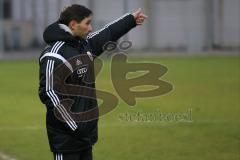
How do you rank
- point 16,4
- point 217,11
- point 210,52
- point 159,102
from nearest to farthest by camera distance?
point 159,102 → point 210,52 → point 217,11 → point 16,4

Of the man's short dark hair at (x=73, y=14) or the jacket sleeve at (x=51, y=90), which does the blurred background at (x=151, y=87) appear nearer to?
the jacket sleeve at (x=51, y=90)

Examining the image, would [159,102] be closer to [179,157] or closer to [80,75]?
[179,157]

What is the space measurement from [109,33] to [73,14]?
2.96ft

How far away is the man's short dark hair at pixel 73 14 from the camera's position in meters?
5.87

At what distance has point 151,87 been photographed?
1436 centimetres

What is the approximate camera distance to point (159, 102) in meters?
17.5

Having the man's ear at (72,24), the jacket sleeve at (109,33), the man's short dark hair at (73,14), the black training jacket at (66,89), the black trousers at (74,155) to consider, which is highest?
the man's short dark hair at (73,14)

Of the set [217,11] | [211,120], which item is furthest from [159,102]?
[217,11]

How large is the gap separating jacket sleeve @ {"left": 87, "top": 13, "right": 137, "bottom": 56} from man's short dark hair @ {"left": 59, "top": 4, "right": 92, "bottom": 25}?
573mm

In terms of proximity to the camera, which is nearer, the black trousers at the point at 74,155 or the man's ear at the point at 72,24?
the man's ear at the point at 72,24

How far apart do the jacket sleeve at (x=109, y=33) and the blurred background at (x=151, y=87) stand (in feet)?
11.6

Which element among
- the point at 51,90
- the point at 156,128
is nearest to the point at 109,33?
the point at 51,90

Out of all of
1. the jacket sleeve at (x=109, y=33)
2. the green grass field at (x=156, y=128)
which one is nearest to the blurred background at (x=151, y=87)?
the green grass field at (x=156, y=128)

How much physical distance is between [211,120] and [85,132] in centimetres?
831
